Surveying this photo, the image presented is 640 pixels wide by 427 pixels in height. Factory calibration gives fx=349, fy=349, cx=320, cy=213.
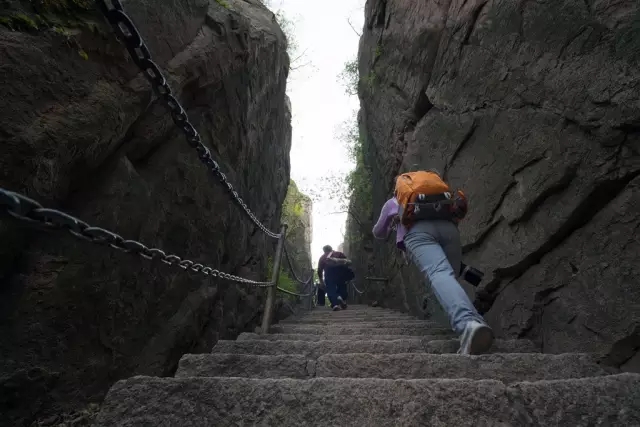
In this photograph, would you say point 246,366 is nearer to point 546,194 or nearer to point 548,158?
point 546,194

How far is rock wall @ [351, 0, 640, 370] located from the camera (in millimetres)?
2525

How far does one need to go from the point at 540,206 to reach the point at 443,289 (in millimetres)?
1356

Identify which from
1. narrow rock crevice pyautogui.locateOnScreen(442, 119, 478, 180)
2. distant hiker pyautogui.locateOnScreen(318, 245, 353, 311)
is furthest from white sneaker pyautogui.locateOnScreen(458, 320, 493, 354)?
distant hiker pyautogui.locateOnScreen(318, 245, 353, 311)

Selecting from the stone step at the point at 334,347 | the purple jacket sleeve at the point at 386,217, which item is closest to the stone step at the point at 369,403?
the stone step at the point at 334,347

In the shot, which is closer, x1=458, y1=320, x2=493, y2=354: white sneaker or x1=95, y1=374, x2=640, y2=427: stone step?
x1=95, y1=374, x2=640, y2=427: stone step

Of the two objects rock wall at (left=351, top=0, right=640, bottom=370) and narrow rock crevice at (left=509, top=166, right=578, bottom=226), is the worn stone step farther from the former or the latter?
narrow rock crevice at (left=509, top=166, right=578, bottom=226)

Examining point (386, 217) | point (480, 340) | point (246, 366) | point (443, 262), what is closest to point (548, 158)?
point (443, 262)

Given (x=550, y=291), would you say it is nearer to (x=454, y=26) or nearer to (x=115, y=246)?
(x=115, y=246)

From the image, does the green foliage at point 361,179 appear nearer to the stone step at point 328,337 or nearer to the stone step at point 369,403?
the stone step at point 328,337

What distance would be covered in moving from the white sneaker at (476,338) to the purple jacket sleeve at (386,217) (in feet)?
4.44

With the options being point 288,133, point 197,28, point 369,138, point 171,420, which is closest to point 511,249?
point 171,420

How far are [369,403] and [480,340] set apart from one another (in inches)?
50.7

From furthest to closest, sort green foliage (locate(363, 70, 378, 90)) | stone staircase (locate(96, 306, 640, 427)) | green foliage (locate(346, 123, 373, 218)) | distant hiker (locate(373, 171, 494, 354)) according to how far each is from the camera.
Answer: green foliage (locate(346, 123, 373, 218))
green foliage (locate(363, 70, 378, 90))
distant hiker (locate(373, 171, 494, 354))
stone staircase (locate(96, 306, 640, 427))

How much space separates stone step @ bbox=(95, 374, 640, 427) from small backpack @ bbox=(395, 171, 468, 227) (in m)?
1.74
